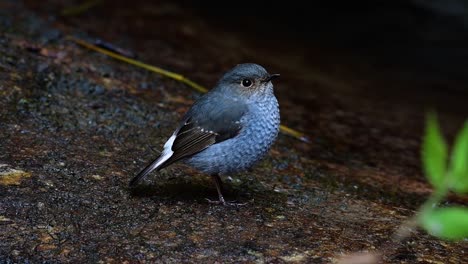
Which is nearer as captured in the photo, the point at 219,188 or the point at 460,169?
the point at 460,169

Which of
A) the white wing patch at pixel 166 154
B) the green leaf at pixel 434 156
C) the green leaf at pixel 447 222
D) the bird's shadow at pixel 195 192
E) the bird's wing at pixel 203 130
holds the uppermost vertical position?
the green leaf at pixel 434 156

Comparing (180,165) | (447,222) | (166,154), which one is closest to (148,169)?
(166,154)

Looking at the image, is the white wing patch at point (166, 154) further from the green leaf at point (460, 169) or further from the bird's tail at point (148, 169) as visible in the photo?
the green leaf at point (460, 169)

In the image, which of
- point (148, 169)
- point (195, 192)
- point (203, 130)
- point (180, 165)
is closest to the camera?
point (148, 169)

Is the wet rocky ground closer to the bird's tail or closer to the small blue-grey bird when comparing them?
the bird's tail

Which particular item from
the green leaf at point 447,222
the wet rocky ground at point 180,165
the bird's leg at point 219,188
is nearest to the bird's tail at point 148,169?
the wet rocky ground at point 180,165

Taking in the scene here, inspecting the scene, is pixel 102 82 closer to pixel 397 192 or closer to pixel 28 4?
pixel 28 4

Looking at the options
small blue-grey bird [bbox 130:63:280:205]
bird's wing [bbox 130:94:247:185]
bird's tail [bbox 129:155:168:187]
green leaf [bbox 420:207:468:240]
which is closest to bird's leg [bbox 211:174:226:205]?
small blue-grey bird [bbox 130:63:280:205]

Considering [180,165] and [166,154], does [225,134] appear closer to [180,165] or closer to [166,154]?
[166,154]
